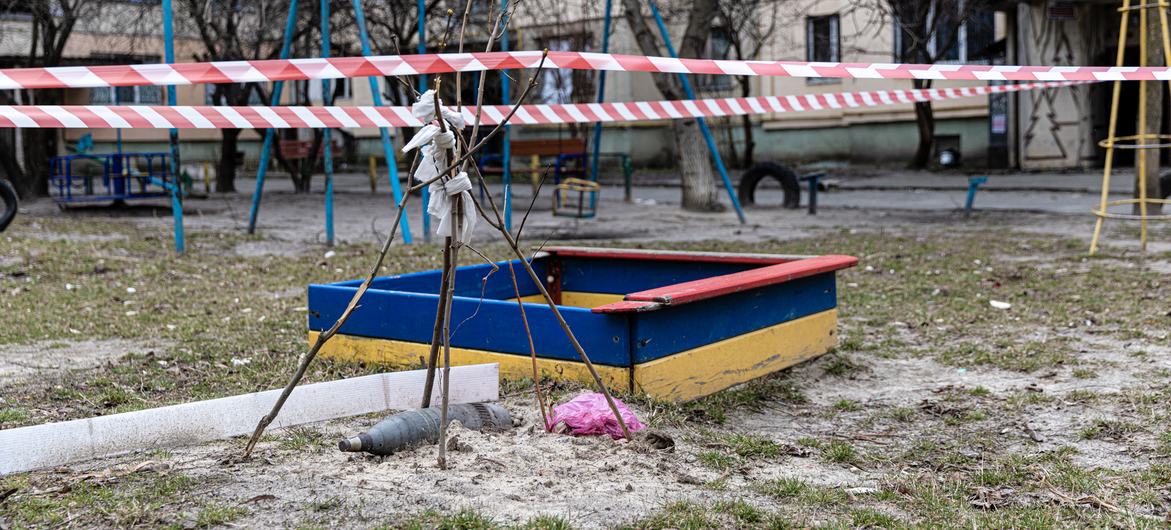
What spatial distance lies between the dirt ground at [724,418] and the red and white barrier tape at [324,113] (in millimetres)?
1092

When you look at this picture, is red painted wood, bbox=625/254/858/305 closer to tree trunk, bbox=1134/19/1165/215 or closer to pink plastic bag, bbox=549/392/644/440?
pink plastic bag, bbox=549/392/644/440

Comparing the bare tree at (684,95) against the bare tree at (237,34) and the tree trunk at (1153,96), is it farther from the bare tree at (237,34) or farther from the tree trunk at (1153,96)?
the tree trunk at (1153,96)

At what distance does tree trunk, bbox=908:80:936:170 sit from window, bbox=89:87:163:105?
65.3 ft

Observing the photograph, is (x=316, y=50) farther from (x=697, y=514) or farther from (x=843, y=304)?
(x=697, y=514)

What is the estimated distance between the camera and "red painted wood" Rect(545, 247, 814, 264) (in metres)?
5.74

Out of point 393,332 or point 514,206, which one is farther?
point 514,206

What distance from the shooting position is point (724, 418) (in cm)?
429

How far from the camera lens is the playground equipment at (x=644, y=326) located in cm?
421

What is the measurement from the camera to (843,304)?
716 cm

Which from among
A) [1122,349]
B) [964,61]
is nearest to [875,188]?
[964,61]

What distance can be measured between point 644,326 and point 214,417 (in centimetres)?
153

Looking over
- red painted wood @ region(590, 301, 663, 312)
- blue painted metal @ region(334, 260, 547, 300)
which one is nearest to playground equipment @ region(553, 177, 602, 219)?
blue painted metal @ region(334, 260, 547, 300)

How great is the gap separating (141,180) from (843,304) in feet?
38.9

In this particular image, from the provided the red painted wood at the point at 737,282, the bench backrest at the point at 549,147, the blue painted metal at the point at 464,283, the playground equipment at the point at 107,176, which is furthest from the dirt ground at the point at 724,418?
the bench backrest at the point at 549,147
